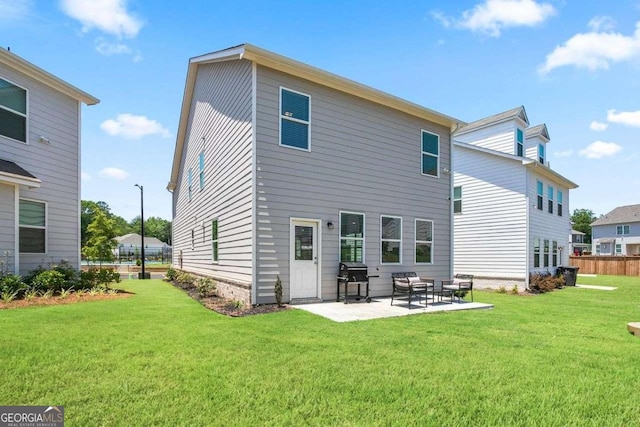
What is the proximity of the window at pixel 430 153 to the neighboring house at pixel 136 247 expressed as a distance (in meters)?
44.4

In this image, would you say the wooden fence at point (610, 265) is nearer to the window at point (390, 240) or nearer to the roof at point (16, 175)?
the window at point (390, 240)

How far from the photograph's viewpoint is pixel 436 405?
3248mm

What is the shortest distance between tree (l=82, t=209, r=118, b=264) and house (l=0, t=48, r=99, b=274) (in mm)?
8423

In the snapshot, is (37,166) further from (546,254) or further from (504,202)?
(546,254)

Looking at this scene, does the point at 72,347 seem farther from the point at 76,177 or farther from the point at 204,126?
the point at 204,126

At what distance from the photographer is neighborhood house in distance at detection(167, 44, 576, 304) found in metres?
8.44

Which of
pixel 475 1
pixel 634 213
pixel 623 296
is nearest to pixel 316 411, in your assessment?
pixel 475 1

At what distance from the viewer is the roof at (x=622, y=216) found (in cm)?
4000

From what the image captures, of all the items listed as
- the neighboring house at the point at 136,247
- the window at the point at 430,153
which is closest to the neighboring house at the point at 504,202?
the window at the point at 430,153

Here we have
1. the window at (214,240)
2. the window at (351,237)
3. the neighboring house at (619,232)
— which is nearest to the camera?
the window at (351,237)

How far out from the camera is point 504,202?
1564cm

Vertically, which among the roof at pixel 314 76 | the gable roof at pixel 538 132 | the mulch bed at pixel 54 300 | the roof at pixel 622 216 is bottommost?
the mulch bed at pixel 54 300

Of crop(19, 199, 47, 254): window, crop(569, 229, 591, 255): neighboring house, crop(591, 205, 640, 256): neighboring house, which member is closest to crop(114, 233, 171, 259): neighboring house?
crop(19, 199, 47, 254): window

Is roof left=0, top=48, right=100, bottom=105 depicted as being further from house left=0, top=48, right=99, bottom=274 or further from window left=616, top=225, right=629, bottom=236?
window left=616, top=225, right=629, bottom=236
